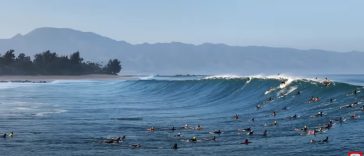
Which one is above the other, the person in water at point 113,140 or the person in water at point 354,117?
the person in water at point 354,117

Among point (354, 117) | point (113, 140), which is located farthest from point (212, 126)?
point (113, 140)

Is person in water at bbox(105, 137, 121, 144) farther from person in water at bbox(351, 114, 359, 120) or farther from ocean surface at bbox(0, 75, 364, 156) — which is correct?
person in water at bbox(351, 114, 359, 120)

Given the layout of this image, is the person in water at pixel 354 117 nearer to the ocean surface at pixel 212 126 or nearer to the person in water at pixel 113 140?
the ocean surface at pixel 212 126

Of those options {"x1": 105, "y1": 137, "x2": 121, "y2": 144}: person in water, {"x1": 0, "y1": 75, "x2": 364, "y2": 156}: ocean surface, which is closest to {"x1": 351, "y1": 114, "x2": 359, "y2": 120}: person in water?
{"x1": 0, "y1": 75, "x2": 364, "y2": 156}: ocean surface

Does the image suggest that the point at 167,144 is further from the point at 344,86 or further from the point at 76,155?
the point at 344,86

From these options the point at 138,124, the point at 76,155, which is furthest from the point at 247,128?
the point at 76,155

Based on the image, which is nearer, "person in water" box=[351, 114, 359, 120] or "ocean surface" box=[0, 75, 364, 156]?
"ocean surface" box=[0, 75, 364, 156]

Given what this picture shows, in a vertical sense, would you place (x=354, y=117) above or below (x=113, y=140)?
above

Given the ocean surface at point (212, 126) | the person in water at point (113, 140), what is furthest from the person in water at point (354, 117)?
the person in water at point (113, 140)

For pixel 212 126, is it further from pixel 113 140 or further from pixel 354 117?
pixel 113 140

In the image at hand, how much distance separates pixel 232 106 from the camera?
244 feet

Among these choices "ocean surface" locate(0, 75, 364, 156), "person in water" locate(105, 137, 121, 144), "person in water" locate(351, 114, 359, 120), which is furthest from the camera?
"person in water" locate(351, 114, 359, 120)

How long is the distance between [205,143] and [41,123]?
19.7 meters

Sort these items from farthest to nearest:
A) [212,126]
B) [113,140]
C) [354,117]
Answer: [212,126]
[354,117]
[113,140]
